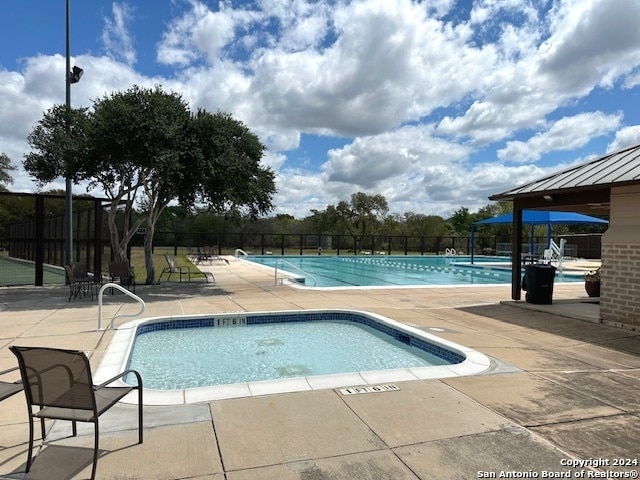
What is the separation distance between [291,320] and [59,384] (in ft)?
19.2

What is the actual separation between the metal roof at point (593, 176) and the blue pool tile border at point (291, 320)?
4.06 metres

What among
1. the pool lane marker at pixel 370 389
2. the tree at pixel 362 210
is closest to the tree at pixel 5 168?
the tree at pixel 362 210

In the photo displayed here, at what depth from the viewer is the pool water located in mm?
5645

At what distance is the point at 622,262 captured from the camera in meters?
7.24

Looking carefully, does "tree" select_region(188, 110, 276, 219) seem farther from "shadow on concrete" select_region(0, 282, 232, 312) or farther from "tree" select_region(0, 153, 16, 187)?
"tree" select_region(0, 153, 16, 187)

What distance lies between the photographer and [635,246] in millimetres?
7039

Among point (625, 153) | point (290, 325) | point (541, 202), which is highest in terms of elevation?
point (625, 153)

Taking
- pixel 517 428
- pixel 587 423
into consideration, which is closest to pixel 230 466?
pixel 517 428

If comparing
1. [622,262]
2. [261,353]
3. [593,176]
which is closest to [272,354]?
[261,353]

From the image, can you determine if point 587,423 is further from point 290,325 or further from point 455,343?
point 290,325

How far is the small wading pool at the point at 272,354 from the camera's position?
436cm

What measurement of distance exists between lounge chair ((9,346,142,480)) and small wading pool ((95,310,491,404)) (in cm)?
121

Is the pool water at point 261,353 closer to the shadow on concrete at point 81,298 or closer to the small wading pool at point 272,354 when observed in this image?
the small wading pool at point 272,354

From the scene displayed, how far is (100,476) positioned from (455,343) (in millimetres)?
4596
